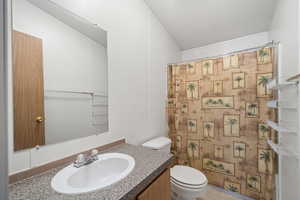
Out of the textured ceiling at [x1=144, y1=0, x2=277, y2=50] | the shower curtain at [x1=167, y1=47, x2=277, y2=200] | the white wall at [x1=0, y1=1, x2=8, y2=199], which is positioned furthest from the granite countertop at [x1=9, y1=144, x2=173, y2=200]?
the textured ceiling at [x1=144, y1=0, x2=277, y2=50]

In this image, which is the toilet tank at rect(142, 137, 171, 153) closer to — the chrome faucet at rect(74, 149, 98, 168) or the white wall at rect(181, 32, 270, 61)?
the chrome faucet at rect(74, 149, 98, 168)

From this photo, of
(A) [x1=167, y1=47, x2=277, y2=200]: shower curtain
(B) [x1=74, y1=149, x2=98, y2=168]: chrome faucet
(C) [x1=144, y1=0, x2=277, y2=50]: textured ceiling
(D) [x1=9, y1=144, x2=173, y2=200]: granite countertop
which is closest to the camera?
(D) [x1=9, y1=144, x2=173, y2=200]: granite countertop

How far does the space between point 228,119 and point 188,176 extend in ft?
2.75

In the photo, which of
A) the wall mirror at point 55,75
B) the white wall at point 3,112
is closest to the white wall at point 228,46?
the wall mirror at point 55,75

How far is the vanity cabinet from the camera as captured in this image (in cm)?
76

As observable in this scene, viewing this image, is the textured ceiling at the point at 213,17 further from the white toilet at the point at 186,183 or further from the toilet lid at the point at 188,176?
the toilet lid at the point at 188,176

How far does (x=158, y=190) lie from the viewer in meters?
0.87

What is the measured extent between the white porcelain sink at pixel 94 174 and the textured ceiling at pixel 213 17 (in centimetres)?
190

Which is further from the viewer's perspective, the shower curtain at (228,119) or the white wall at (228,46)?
the white wall at (228,46)

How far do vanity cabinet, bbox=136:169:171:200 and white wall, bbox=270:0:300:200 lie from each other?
88 centimetres

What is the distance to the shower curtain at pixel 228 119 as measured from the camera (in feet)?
4.80

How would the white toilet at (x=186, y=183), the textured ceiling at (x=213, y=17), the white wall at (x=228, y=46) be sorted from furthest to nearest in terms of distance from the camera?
the white wall at (x=228, y=46) → the textured ceiling at (x=213, y=17) → the white toilet at (x=186, y=183)

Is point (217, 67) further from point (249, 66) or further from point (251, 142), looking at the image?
Result: point (251, 142)

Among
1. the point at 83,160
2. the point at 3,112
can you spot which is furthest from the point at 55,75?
the point at 3,112
